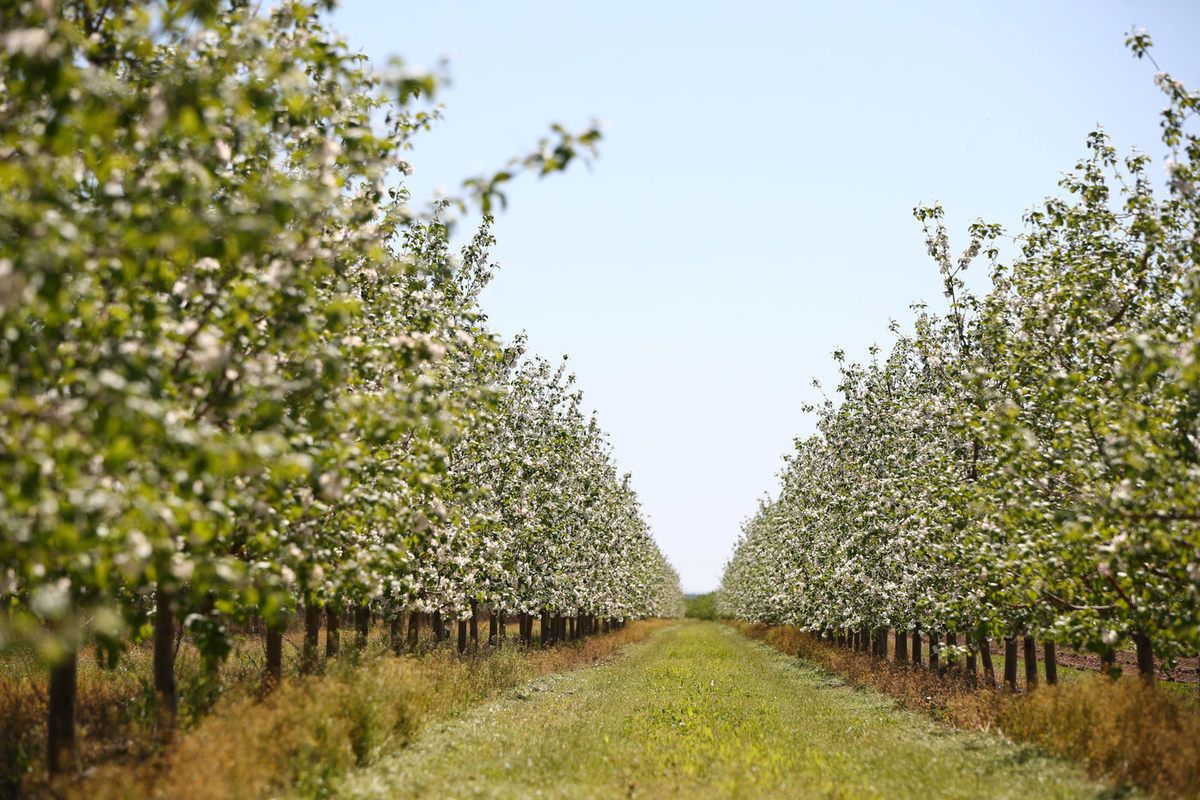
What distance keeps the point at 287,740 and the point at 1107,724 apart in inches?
498

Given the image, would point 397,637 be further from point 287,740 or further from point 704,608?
point 704,608

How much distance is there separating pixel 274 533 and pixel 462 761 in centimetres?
618

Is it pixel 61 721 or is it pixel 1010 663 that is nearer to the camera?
pixel 61 721

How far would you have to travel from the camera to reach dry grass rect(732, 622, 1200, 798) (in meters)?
11.3

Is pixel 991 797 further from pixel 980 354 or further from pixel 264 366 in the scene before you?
pixel 980 354

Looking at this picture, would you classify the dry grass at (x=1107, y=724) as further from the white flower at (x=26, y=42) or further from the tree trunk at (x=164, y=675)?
the white flower at (x=26, y=42)

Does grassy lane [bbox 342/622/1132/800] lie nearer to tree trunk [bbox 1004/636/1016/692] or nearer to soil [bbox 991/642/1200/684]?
tree trunk [bbox 1004/636/1016/692]

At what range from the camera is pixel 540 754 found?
45.9 feet

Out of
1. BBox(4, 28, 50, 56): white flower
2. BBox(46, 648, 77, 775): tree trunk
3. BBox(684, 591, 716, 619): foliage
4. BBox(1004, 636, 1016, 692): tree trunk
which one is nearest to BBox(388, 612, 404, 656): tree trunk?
BBox(46, 648, 77, 775): tree trunk

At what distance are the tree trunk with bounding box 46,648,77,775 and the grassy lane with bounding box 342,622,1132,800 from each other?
3.36 meters

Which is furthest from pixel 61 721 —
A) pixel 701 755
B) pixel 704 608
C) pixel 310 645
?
pixel 704 608

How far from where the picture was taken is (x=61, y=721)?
981 centimetres

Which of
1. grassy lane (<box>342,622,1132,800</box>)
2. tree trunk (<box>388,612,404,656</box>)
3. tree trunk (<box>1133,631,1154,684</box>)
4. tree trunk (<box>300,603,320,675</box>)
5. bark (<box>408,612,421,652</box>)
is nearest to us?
grassy lane (<box>342,622,1132,800</box>)

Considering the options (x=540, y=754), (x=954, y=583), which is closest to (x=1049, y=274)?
(x=954, y=583)
